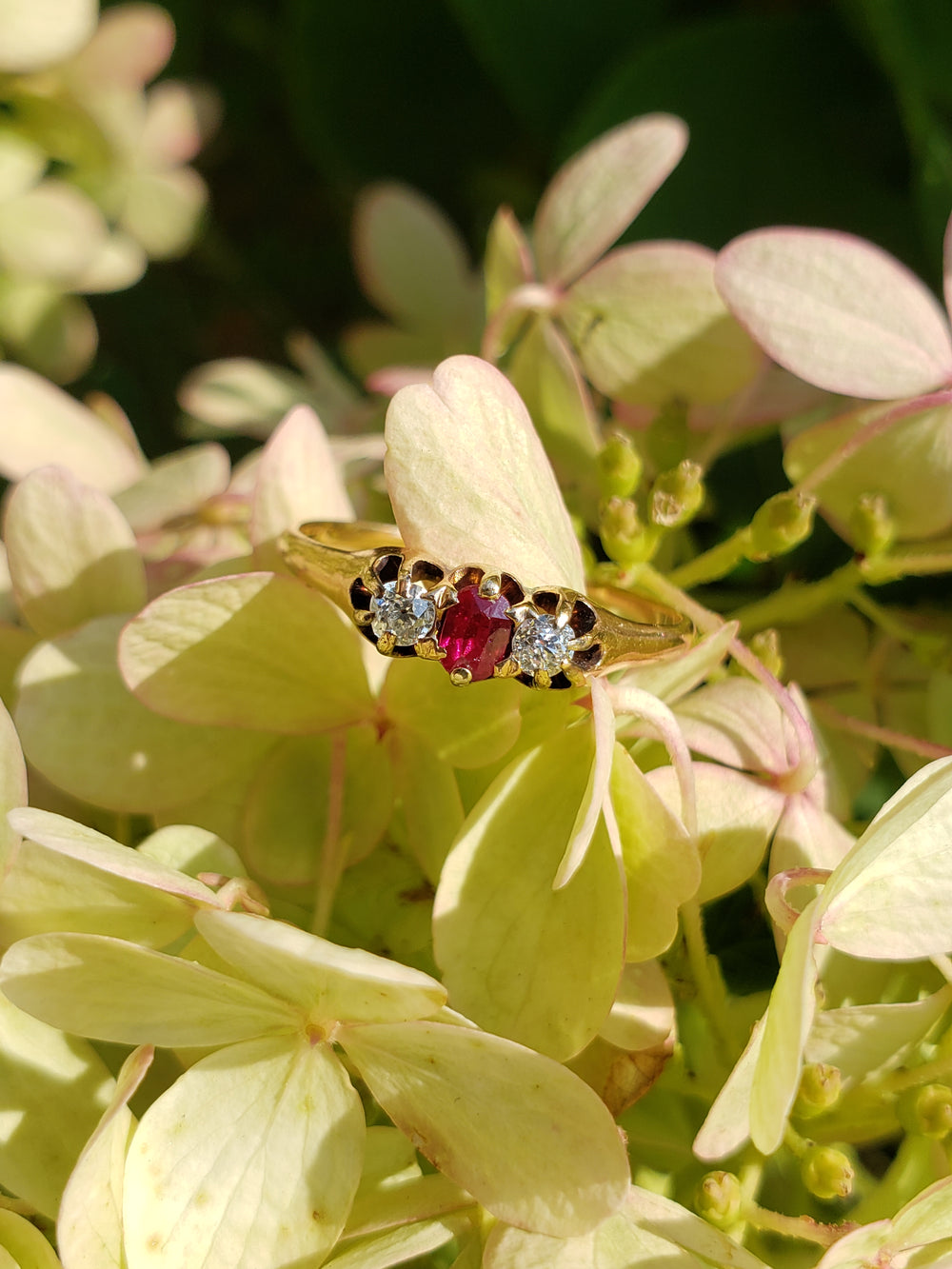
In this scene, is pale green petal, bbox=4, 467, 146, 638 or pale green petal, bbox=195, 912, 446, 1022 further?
pale green petal, bbox=4, 467, 146, 638

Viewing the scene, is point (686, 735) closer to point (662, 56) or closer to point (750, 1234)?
point (750, 1234)

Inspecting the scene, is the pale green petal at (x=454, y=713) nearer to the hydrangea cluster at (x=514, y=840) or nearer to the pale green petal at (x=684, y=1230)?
the hydrangea cluster at (x=514, y=840)

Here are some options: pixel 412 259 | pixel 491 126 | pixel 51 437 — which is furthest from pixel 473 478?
pixel 491 126

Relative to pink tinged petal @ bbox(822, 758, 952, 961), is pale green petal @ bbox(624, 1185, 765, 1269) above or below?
below

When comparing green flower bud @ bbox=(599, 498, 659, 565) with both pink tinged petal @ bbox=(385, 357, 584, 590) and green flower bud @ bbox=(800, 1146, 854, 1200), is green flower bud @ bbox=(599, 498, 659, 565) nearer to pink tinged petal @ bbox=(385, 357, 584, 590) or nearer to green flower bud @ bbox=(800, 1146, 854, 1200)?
pink tinged petal @ bbox=(385, 357, 584, 590)

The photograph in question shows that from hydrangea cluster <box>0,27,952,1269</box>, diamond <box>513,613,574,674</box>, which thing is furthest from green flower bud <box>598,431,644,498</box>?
diamond <box>513,613,574,674</box>

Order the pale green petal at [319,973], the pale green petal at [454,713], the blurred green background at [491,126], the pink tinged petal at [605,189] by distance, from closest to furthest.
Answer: the pale green petal at [319,973], the pale green petal at [454,713], the pink tinged petal at [605,189], the blurred green background at [491,126]

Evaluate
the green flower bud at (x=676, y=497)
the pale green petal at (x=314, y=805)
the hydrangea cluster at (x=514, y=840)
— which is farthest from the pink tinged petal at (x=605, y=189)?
the pale green petal at (x=314, y=805)
